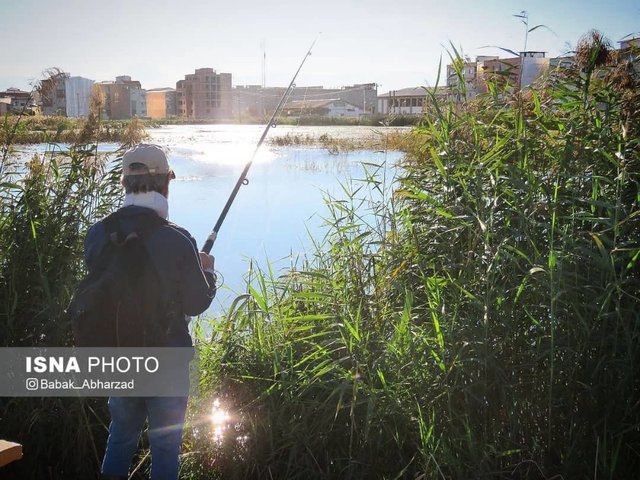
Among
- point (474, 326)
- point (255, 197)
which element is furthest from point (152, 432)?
point (255, 197)

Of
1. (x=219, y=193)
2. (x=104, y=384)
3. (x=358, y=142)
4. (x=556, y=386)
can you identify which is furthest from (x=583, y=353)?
(x=358, y=142)

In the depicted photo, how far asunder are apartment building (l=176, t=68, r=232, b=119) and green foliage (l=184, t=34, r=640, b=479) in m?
97.4

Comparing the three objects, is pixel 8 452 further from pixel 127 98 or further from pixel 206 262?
pixel 127 98

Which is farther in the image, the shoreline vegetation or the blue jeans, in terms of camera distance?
the shoreline vegetation

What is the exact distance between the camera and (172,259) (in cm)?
250

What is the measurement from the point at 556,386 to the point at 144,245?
1851mm

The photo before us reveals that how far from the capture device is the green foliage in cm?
284

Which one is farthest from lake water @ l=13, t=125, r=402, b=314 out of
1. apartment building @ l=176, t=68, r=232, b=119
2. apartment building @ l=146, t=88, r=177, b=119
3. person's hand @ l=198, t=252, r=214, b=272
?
apartment building @ l=146, t=88, r=177, b=119

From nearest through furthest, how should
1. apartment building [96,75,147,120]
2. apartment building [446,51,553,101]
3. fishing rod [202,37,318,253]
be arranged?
1. fishing rod [202,37,318,253]
2. apartment building [446,51,553,101]
3. apartment building [96,75,147,120]

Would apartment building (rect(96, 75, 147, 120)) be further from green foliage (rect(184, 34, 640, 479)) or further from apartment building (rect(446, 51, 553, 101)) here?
green foliage (rect(184, 34, 640, 479))

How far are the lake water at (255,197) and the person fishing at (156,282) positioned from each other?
1575 mm

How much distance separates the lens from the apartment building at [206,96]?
9956cm

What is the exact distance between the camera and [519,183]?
3189 mm

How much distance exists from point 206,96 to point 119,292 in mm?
103477
